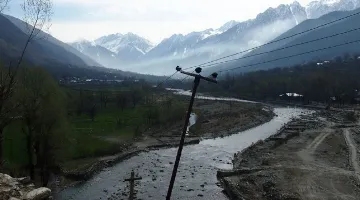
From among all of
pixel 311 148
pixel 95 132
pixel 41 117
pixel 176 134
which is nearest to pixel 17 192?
pixel 41 117

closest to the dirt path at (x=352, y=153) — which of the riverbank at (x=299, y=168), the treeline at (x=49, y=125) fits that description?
the riverbank at (x=299, y=168)

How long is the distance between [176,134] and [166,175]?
35416 millimetres

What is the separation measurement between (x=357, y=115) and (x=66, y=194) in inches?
3628

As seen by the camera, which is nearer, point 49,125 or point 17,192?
point 17,192

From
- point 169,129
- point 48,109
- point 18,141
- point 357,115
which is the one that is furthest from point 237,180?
point 357,115

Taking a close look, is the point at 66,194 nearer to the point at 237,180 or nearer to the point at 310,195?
the point at 237,180

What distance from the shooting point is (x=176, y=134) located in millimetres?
87438

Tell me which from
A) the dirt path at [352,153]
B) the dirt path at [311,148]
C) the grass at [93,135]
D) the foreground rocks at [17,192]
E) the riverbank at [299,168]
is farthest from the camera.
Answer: the dirt path at [311,148]

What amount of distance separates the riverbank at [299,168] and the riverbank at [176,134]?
52.5 feet

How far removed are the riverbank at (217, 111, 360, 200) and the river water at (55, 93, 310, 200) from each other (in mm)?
2812

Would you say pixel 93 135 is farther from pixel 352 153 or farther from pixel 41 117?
pixel 352 153

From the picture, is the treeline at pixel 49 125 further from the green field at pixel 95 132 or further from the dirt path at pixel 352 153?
the dirt path at pixel 352 153

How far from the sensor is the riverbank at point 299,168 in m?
42.3

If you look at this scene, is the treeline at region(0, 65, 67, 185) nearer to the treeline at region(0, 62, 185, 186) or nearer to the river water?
the treeline at region(0, 62, 185, 186)
